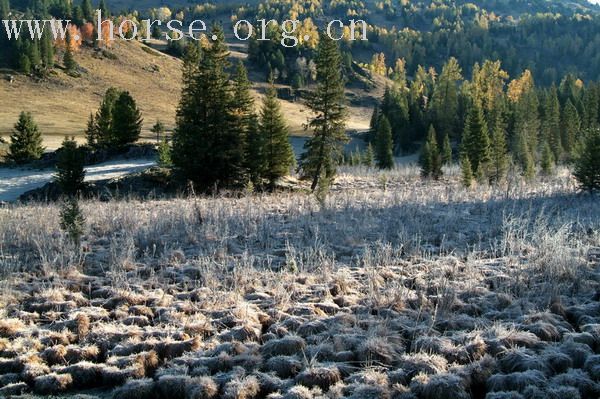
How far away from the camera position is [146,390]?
17.5 feet

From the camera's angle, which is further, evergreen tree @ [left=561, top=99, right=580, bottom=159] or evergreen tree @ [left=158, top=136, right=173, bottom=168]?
evergreen tree @ [left=561, top=99, right=580, bottom=159]

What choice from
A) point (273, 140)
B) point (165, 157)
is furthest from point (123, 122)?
point (273, 140)

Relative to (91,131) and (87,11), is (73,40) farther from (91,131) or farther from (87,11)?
(91,131)

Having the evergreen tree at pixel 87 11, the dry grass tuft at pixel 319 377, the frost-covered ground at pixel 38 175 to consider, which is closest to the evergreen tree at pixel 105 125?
the frost-covered ground at pixel 38 175

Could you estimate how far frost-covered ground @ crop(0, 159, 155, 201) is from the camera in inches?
1318

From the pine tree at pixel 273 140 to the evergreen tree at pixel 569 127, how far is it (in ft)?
146

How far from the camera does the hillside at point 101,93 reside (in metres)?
78.6

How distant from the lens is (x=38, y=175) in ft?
127

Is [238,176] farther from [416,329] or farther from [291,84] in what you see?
[291,84]

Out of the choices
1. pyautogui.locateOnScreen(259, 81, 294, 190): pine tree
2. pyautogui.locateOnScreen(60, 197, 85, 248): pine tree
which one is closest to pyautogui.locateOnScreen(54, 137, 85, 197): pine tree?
pyautogui.locateOnScreen(259, 81, 294, 190): pine tree

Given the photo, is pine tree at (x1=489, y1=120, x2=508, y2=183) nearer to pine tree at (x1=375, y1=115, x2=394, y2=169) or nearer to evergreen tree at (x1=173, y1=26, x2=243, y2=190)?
evergreen tree at (x1=173, y1=26, x2=243, y2=190)

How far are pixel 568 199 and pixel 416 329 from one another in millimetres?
12182

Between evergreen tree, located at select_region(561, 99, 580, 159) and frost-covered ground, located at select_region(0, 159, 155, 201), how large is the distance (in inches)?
1965

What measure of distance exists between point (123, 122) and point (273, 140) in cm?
2192
